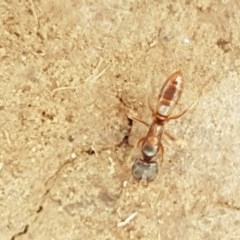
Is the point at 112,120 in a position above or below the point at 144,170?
above

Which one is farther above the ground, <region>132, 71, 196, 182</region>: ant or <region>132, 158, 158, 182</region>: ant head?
<region>132, 71, 196, 182</region>: ant

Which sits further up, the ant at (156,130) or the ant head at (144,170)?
the ant at (156,130)

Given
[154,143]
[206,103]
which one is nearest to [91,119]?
[154,143]
